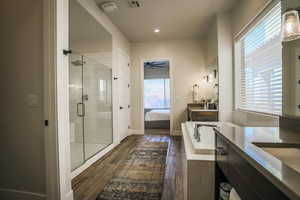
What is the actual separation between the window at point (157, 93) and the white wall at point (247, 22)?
192 inches

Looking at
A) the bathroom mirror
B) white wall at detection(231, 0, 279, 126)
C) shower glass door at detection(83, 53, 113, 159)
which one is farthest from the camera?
shower glass door at detection(83, 53, 113, 159)

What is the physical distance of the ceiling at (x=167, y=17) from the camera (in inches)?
110

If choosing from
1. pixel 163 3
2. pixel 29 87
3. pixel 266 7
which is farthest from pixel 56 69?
pixel 266 7

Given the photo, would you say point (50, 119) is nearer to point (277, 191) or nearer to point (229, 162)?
point (229, 162)

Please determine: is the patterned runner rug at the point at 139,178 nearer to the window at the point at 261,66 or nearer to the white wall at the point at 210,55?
the window at the point at 261,66

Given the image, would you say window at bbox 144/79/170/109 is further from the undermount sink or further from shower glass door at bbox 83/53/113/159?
the undermount sink

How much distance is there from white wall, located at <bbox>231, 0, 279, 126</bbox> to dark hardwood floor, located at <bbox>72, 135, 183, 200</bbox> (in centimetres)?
127

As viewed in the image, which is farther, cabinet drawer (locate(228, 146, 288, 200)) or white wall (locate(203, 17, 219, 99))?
white wall (locate(203, 17, 219, 99))

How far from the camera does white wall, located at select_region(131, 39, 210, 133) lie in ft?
14.5

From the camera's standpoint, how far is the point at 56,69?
1471mm

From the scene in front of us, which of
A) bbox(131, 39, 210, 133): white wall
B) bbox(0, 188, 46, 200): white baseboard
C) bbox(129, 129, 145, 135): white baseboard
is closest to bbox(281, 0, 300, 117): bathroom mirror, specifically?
bbox(0, 188, 46, 200): white baseboard

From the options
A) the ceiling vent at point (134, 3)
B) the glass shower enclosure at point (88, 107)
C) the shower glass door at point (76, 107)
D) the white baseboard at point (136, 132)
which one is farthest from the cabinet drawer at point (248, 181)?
the white baseboard at point (136, 132)

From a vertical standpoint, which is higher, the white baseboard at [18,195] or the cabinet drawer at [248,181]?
the cabinet drawer at [248,181]

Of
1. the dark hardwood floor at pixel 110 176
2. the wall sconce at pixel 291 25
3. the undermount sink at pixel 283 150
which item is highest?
the wall sconce at pixel 291 25
